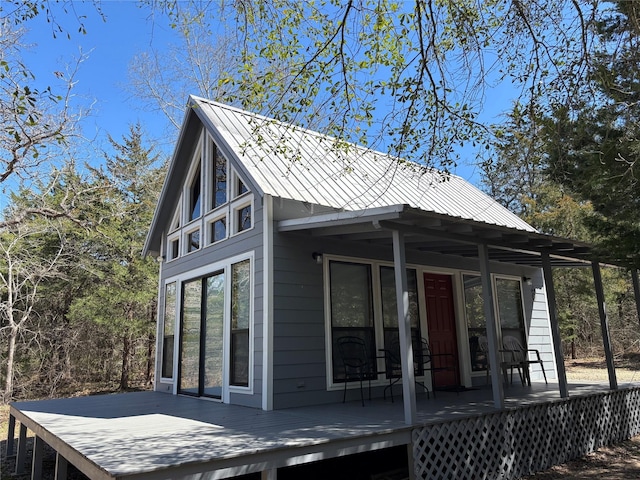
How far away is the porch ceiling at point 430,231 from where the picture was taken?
4.81 meters

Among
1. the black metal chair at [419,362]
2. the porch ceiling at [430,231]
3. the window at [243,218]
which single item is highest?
the window at [243,218]

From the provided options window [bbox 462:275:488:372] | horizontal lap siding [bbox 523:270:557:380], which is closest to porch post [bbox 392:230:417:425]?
window [bbox 462:275:488:372]

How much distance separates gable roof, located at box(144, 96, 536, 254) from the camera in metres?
6.46

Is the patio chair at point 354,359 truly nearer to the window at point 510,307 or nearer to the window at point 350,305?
the window at point 350,305

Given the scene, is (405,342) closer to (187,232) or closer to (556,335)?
(556,335)

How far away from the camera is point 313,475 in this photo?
17.2 ft

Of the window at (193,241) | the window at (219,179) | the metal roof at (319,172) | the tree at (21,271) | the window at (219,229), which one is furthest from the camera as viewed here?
the tree at (21,271)

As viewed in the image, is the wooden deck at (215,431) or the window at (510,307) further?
the window at (510,307)

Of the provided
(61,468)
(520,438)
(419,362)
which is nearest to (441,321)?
(419,362)

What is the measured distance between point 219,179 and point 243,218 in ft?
4.40

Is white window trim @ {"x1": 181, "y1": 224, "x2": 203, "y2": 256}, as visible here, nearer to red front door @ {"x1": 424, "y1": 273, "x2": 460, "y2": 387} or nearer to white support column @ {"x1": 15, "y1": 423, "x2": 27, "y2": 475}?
white support column @ {"x1": 15, "y1": 423, "x2": 27, "y2": 475}

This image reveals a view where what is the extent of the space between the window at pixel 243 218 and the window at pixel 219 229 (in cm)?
44

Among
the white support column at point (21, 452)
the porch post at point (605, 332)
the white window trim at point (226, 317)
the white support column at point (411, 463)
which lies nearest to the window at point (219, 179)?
the white window trim at point (226, 317)

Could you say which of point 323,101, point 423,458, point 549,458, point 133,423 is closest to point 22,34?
point 323,101
